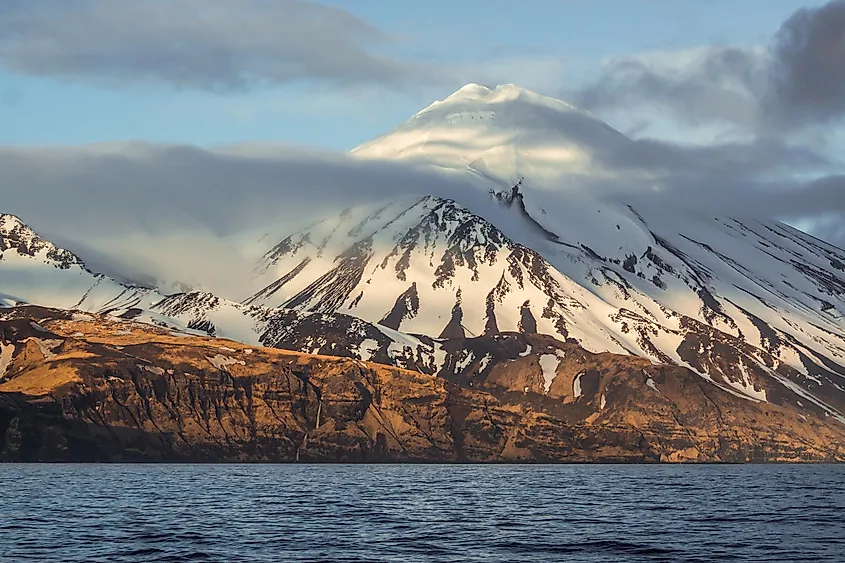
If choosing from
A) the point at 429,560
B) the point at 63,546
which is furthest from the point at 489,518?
the point at 63,546

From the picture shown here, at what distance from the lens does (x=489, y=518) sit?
127 meters

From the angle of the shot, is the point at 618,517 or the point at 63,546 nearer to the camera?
the point at 63,546

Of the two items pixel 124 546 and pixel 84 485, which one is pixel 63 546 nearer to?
pixel 124 546

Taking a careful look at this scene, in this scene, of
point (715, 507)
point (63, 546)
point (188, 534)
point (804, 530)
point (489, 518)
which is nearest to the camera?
point (63, 546)

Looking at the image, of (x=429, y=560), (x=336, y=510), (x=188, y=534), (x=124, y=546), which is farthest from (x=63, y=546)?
(x=336, y=510)

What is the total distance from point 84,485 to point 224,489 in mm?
18083

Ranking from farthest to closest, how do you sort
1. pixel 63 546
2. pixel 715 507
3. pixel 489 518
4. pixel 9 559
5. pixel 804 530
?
pixel 715 507 → pixel 489 518 → pixel 804 530 → pixel 63 546 → pixel 9 559

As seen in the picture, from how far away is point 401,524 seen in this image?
389 ft

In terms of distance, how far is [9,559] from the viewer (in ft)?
287

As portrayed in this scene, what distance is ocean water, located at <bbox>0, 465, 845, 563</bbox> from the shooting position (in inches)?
3735

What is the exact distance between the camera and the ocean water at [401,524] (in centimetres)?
9488

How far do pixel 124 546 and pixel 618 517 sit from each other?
52683 millimetres

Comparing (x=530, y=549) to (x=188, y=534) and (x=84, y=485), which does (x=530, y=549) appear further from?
(x=84, y=485)

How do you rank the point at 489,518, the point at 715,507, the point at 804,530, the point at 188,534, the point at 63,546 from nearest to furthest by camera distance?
the point at 63,546 → the point at 188,534 → the point at 804,530 → the point at 489,518 → the point at 715,507
